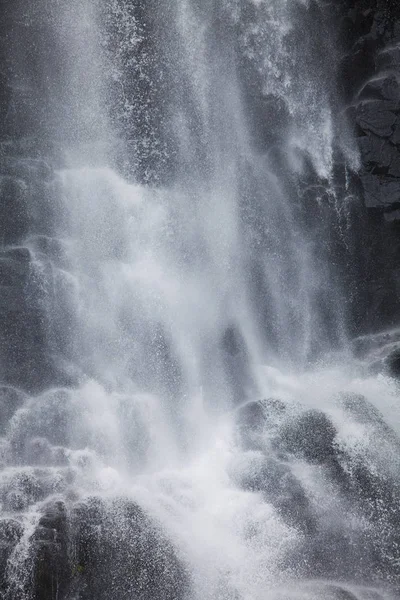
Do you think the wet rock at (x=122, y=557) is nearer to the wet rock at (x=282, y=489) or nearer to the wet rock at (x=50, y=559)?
the wet rock at (x=50, y=559)

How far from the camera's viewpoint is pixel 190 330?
51.7ft

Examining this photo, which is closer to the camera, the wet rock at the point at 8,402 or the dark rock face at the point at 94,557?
the dark rock face at the point at 94,557

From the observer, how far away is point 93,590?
959 cm

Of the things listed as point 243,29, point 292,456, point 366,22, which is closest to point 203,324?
point 292,456

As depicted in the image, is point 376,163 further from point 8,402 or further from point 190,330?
point 8,402

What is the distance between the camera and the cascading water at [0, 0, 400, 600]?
400 inches

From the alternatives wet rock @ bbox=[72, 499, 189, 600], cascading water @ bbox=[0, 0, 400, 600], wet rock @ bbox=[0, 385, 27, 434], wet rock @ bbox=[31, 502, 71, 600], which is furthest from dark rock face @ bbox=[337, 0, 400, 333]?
wet rock @ bbox=[31, 502, 71, 600]

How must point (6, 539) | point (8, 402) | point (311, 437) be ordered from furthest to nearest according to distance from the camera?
point (8, 402)
point (311, 437)
point (6, 539)

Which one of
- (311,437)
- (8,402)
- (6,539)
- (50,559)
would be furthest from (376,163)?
(6,539)

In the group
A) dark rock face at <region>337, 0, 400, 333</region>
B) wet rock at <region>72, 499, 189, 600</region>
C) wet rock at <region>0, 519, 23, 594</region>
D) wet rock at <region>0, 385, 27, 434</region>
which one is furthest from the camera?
dark rock face at <region>337, 0, 400, 333</region>

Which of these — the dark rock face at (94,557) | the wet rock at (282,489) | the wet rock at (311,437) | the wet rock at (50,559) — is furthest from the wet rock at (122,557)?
the wet rock at (311,437)

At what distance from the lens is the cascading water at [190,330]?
33.4 ft

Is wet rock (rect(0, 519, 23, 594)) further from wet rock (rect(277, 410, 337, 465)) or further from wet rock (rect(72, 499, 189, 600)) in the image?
wet rock (rect(277, 410, 337, 465))

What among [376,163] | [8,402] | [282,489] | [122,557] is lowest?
[122,557]
